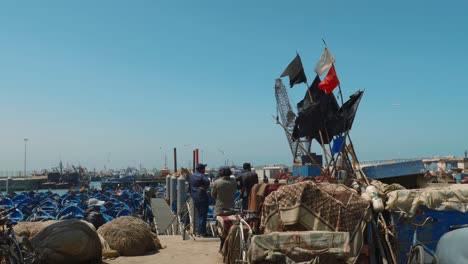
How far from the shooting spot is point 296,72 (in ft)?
33.9

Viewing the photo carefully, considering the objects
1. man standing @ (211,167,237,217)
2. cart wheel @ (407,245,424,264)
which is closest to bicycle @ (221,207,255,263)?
cart wheel @ (407,245,424,264)

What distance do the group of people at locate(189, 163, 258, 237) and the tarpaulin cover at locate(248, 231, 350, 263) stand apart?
4830 millimetres

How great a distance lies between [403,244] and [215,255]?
397cm

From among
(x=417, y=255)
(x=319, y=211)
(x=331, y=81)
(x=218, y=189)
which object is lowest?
(x=417, y=255)

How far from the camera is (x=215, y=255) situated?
8.96 meters

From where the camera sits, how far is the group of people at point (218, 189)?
34.8 feet

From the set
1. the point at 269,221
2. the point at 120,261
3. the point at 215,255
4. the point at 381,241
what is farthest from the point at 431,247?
the point at 120,261

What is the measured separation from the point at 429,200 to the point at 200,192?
616 cm

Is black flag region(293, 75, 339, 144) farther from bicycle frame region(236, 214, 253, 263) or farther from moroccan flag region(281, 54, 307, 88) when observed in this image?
bicycle frame region(236, 214, 253, 263)

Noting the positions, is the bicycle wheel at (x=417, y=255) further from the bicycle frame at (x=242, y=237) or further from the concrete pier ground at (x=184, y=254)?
the concrete pier ground at (x=184, y=254)

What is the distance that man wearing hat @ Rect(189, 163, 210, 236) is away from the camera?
36.5ft

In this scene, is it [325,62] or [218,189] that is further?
[218,189]

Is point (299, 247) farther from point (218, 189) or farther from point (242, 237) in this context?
point (218, 189)

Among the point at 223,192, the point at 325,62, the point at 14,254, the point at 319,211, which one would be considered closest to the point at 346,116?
the point at 325,62
